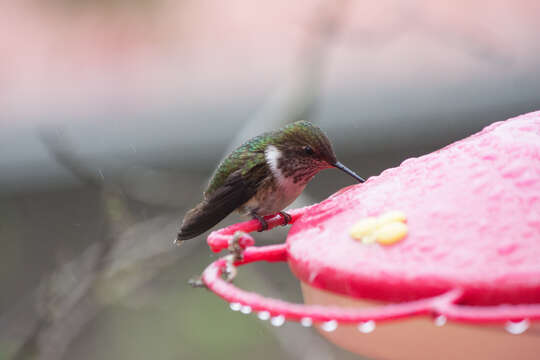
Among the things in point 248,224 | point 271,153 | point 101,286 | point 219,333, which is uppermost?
point 271,153

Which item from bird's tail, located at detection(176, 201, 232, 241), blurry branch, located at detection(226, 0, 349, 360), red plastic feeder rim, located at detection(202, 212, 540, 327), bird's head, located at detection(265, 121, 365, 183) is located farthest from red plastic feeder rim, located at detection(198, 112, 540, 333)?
blurry branch, located at detection(226, 0, 349, 360)

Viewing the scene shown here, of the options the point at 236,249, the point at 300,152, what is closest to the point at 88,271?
the point at 300,152

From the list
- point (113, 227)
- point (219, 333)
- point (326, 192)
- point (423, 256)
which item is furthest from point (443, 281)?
point (219, 333)

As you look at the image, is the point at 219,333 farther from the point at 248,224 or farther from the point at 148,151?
the point at 248,224

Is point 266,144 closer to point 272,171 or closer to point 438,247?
point 272,171

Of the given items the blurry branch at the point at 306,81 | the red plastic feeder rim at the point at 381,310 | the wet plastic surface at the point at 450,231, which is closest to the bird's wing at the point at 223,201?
the wet plastic surface at the point at 450,231

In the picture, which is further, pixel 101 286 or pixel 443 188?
pixel 101 286

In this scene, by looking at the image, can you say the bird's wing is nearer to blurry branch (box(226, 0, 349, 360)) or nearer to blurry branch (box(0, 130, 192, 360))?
blurry branch (box(226, 0, 349, 360))
